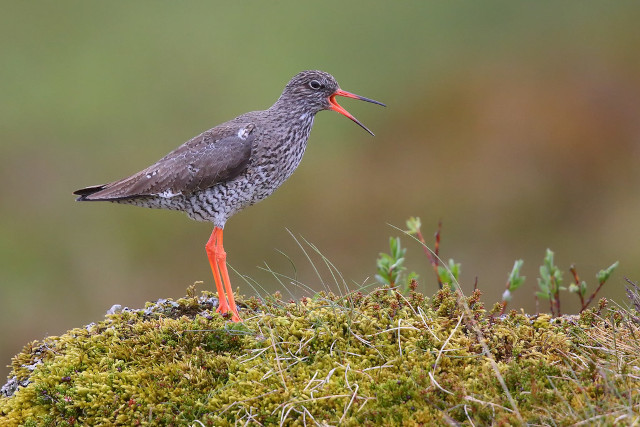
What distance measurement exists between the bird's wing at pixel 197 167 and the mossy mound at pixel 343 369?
1.66 metres

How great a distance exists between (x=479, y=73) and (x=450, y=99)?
782 mm

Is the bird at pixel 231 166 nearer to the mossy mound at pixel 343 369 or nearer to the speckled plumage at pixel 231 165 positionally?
the speckled plumage at pixel 231 165

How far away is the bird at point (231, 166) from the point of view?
6809 millimetres

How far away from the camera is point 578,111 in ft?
42.2

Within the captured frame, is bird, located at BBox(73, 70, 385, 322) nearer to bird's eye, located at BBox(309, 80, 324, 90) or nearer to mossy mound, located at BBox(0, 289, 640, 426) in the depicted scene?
bird's eye, located at BBox(309, 80, 324, 90)

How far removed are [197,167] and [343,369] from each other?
9.47 feet

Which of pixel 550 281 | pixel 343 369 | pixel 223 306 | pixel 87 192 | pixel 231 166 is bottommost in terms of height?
pixel 550 281

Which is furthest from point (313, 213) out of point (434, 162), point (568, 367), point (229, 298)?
point (568, 367)

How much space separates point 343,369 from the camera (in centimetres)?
463

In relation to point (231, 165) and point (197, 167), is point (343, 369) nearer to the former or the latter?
point (231, 165)

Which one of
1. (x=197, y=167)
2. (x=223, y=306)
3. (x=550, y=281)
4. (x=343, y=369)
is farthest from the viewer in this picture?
(x=197, y=167)

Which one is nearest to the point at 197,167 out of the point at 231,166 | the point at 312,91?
the point at 231,166

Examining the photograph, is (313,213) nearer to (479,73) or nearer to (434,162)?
(434,162)

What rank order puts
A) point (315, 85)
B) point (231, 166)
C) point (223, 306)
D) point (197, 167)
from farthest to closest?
point (315, 85) → point (197, 167) → point (231, 166) → point (223, 306)
